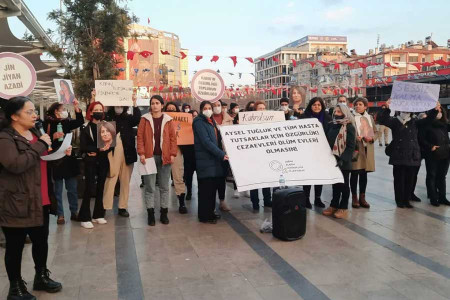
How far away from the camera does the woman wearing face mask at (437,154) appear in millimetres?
6684

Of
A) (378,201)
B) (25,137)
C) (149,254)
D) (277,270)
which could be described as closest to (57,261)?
(149,254)

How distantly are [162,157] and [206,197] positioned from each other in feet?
2.83

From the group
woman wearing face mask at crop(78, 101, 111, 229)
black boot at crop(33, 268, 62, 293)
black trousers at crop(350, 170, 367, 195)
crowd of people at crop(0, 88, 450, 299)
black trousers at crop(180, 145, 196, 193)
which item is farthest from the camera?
black trousers at crop(180, 145, 196, 193)

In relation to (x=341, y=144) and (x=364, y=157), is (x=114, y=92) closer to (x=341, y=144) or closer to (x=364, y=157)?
(x=341, y=144)

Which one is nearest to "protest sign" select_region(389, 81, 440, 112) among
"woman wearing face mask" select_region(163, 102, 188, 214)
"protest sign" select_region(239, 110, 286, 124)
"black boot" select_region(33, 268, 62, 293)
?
"protest sign" select_region(239, 110, 286, 124)

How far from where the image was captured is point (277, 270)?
13.4 feet

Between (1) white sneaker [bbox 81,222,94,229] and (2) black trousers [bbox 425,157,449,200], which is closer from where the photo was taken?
(1) white sneaker [bbox 81,222,94,229]

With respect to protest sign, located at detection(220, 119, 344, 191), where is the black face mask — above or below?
above

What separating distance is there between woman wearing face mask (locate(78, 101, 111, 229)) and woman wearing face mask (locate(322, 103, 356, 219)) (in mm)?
3272

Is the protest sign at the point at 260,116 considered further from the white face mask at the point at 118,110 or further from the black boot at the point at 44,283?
the black boot at the point at 44,283

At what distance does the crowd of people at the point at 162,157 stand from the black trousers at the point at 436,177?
0.02 m

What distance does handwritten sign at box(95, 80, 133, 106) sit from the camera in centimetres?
650

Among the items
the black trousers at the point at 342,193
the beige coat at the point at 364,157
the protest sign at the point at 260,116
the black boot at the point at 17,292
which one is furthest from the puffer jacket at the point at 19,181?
the beige coat at the point at 364,157

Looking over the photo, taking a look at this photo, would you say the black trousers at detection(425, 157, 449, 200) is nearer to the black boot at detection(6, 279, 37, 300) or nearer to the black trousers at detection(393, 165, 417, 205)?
the black trousers at detection(393, 165, 417, 205)
